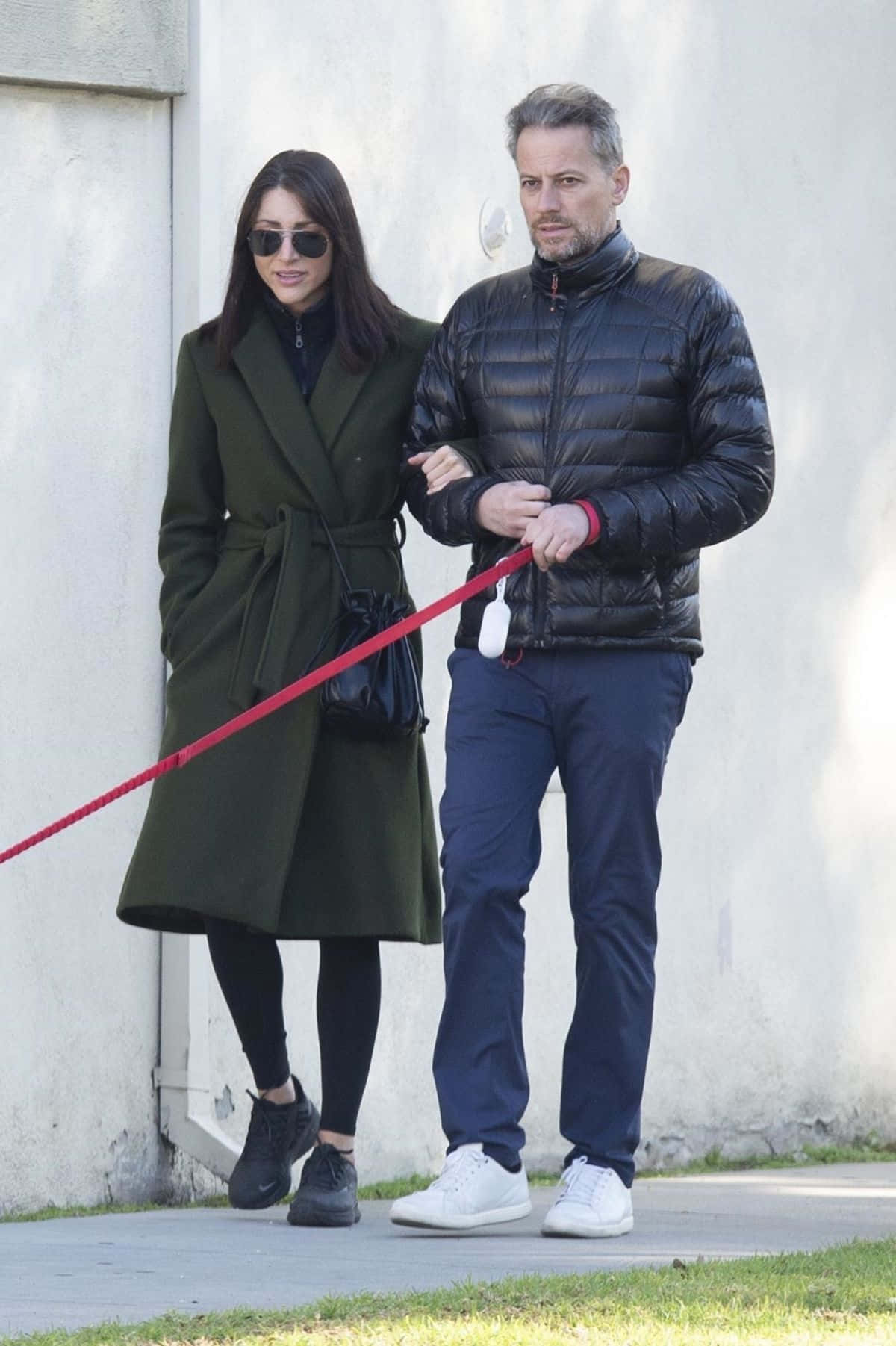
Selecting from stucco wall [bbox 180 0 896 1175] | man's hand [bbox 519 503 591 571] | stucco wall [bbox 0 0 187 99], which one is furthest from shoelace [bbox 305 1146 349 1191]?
stucco wall [bbox 0 0 187 99]

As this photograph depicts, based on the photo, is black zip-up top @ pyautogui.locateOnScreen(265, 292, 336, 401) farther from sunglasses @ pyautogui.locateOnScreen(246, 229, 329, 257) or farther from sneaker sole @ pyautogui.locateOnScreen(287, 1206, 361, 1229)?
sneaker sole @ pyautogui.locateOnScreen(287, 1206, 361, 1229)

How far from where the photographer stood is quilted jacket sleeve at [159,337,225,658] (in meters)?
4.90

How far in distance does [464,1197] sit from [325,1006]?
18.3 inches

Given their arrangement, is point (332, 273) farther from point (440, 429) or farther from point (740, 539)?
point (740, 539)

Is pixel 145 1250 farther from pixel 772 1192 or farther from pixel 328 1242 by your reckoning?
pixel 772 1192

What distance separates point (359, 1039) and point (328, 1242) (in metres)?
0.46

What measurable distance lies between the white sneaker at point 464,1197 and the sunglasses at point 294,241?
1.69 m

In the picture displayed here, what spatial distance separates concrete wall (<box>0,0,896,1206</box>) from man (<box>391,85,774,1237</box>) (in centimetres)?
97

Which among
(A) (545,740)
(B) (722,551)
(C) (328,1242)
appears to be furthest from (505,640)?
(B) (722,551)

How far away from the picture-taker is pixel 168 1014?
5.47 metres

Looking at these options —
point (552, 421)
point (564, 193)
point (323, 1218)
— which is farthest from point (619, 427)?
point (323, 1218)

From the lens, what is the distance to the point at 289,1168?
493 centimetres

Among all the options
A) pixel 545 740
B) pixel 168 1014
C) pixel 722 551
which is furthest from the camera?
pixel 722 551

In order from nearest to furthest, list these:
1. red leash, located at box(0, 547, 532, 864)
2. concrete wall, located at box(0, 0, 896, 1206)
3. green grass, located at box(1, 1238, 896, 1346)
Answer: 1. green grass, located at box(1, 1238, 896, 1346)
2. red leash, located at box(0, 547, 532, 864)
3. concrete wall, located at box(0, 0, 896, 1206)
